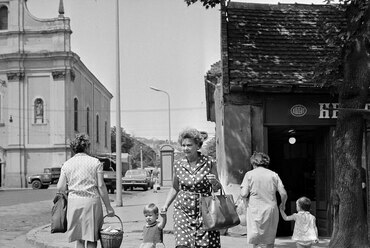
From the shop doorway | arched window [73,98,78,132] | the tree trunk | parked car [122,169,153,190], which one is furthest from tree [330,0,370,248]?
arched window [73,98,78,132]

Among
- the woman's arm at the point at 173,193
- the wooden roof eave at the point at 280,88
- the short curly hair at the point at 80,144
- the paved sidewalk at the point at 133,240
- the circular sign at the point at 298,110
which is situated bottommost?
the paved sidewalk at the point at 133,240

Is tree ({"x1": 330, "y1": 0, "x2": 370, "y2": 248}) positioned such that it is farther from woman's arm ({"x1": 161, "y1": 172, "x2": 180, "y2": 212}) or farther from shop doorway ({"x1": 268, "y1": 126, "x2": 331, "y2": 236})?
woman's arm ({"x1": 161, "y1": 172, "x2": 180, "y2": 212})

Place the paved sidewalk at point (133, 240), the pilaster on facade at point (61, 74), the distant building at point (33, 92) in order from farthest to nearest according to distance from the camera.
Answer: the pilaster on facade at point (61, 74), the distant building at point (33, 92), the paved sidewalk at point (133, 240)

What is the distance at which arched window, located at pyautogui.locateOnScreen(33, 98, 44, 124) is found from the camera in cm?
5597

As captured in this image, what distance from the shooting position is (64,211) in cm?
743

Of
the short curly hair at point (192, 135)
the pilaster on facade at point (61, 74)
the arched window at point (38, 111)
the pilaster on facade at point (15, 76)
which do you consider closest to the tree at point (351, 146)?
the short curly hair at point (192, 135)

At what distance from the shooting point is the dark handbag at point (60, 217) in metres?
7.35

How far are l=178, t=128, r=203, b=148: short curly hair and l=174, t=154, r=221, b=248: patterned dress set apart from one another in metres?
0.19

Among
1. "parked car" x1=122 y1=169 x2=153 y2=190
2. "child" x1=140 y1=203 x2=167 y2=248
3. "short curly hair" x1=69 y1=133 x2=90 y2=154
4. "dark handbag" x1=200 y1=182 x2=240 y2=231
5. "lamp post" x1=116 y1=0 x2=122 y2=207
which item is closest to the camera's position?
"dark handbag" x1=200 y1=182 x2=240 y2=231

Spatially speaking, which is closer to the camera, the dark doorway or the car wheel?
the dark doorway

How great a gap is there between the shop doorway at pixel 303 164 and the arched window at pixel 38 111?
44470 millimetres

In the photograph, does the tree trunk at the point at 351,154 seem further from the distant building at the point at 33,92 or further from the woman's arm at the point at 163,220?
the distant building at the point at 33,92

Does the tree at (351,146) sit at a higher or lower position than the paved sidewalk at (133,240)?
higher

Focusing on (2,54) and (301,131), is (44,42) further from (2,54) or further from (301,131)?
(301,131)
